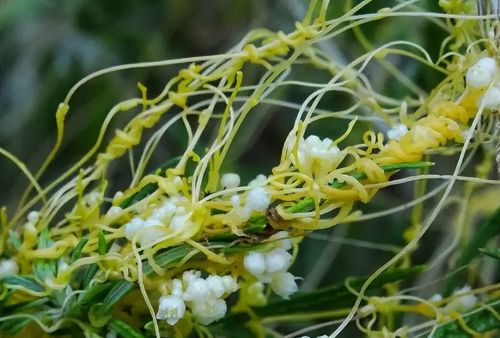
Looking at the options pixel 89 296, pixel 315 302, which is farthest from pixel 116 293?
pixel 315 302

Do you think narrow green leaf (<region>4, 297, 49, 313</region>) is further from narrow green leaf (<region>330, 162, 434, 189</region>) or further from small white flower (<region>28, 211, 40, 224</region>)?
narrow green leaf (<region>330, 162, 434, 189</region>)

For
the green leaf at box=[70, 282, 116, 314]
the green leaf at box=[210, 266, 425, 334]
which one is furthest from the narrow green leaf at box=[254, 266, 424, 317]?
the green leaf at box=[70, 282, 116, 314]

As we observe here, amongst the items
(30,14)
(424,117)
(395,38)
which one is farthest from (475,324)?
(30,14)

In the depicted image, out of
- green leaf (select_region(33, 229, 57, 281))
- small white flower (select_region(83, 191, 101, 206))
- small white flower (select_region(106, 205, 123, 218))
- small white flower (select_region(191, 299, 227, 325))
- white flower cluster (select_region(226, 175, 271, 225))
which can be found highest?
white flower cluster (select_region(226, 175, 271, 225))

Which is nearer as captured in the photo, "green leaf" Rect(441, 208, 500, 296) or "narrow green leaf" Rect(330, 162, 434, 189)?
"narrow green leaf" Rect(330, 162, 434, 189)

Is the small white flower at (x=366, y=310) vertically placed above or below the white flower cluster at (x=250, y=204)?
below

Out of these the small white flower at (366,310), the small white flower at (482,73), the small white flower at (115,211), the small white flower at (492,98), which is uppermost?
the small white flower at (482,73)

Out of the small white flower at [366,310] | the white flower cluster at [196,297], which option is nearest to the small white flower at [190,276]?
the white flower cluster at [196,297]

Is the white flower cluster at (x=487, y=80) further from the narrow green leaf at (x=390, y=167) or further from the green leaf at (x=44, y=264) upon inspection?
the green leaf at (x=44, y=264)
